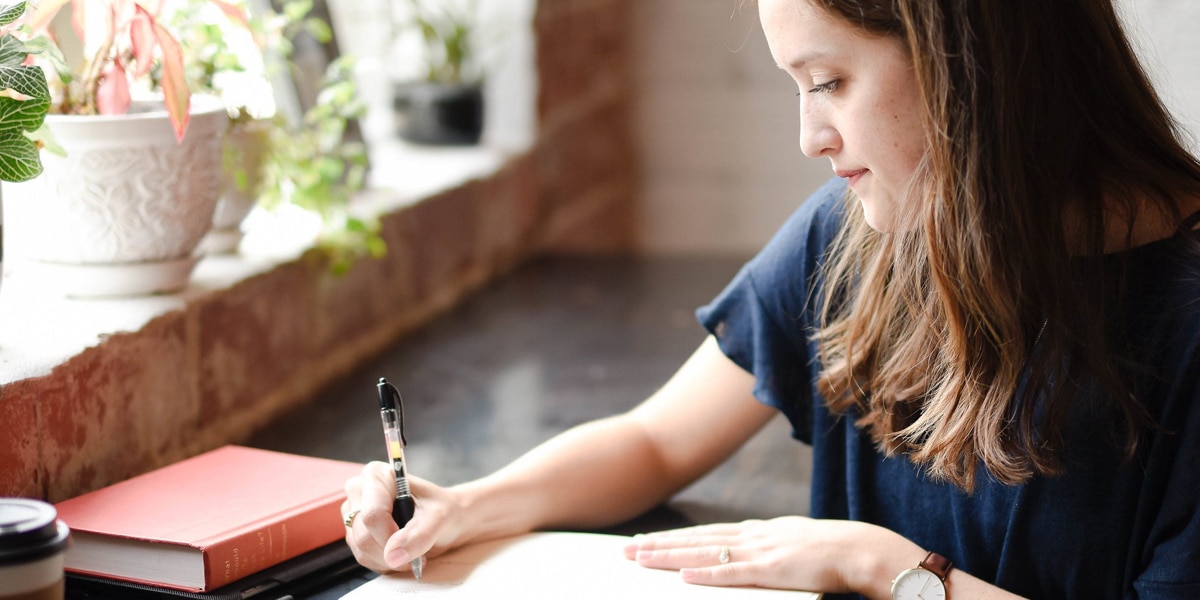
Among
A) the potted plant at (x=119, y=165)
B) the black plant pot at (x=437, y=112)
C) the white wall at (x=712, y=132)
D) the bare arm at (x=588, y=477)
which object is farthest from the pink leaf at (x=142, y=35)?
the white wall at (x=712, y=132)

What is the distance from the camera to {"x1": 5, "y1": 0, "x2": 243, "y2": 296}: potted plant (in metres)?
1.11

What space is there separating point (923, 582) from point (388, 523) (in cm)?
44

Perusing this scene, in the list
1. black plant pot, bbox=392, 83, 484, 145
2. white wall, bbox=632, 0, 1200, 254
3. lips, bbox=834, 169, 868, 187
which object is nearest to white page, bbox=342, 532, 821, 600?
lips, bbox=834, 169, 868, 187

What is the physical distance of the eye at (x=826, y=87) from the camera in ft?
3.08

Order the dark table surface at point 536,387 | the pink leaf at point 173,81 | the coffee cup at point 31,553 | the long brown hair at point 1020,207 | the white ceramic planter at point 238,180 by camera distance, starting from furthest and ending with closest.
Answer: the white ceramic planter at point 238,180 → the dark table surface at point 536,387 → the pink leaf at point 173,81 → the long brown hair at point 1020,207 → the coffee cup at point 31,553

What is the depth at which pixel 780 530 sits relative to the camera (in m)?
1.03

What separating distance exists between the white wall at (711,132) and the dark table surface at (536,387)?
99 cm

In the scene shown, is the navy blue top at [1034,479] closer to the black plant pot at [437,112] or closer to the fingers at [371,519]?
the fingers at [371,519]

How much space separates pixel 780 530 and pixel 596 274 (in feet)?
4.27

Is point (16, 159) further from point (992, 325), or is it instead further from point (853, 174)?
point (992, 325)

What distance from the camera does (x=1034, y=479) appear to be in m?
1.02

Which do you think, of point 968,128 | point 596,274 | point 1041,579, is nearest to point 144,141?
point 968,128

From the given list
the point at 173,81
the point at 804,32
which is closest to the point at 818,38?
the point at 804,32

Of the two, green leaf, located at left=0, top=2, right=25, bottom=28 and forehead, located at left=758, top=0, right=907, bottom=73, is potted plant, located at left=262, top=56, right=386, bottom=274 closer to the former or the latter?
green leaf, located at left=0, top=2, right=25, bottom=28
